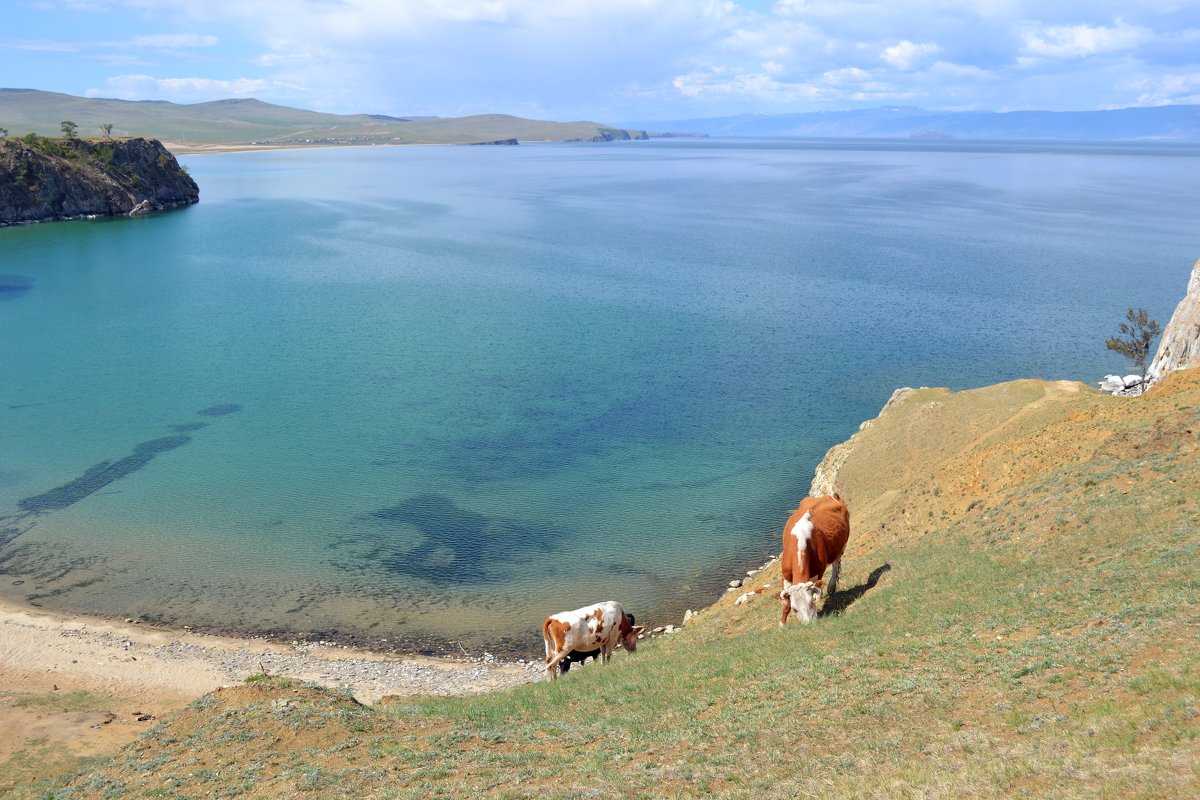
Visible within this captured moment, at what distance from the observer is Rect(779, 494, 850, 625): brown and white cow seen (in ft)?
71.9

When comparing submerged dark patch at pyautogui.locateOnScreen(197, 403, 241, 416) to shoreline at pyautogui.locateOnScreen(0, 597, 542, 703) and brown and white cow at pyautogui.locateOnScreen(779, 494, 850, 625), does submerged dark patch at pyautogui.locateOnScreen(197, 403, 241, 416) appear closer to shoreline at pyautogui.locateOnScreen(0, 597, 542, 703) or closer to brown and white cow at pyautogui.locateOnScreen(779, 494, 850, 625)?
shoreline at pyautogui.locateOnScreen(0, 597, 542, 703)

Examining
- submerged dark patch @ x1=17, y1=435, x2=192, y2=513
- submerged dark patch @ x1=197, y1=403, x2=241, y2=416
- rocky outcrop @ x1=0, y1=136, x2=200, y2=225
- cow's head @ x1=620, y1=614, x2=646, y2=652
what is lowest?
submerged dark patch @ x1=17, y1=435, x2=192, y2=513

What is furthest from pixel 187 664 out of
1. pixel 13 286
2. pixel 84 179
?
pixel 84 179

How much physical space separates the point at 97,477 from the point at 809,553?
4353 centimetres

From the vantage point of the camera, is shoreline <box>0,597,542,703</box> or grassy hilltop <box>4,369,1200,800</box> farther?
shoreline <box>0,597,542,703</box>

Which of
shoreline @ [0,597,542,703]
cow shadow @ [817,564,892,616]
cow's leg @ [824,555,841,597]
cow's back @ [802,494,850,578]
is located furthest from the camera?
shoreline @ [0,597,542,703]

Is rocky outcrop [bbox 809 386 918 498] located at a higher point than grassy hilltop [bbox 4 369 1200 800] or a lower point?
lower

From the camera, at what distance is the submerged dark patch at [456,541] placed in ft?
131

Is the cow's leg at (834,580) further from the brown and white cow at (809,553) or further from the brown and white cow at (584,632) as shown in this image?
the brown and white cow at (584,632)

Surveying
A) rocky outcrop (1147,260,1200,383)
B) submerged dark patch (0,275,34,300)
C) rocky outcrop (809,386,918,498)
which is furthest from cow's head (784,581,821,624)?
submerged dark patch (0,275,34,300)

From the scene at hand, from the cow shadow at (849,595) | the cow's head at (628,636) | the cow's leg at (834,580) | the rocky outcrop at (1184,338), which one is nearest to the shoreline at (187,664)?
the cow's head at (628,636)

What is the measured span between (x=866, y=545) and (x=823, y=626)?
9.29 meters

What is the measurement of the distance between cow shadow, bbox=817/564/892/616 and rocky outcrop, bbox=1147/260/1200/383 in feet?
98.3

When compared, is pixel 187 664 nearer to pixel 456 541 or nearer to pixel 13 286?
pixel 456 541
